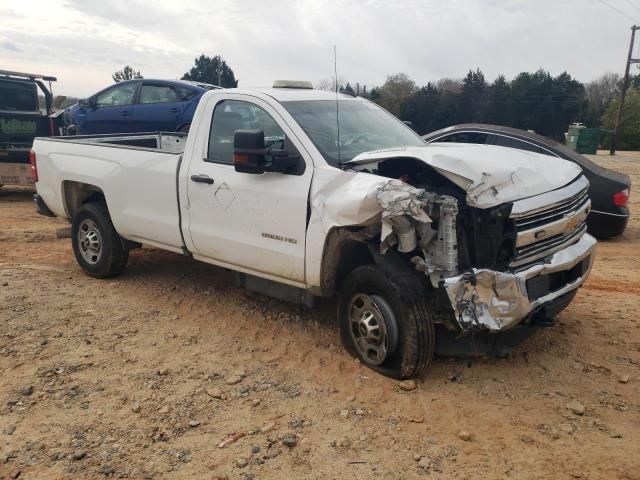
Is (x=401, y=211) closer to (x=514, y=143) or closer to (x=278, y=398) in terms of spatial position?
(x=278, y=398)

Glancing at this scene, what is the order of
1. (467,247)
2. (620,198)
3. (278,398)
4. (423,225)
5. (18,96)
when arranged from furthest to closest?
(18,96) → (620,198) → (278,398) → (467,247) → (423,225)

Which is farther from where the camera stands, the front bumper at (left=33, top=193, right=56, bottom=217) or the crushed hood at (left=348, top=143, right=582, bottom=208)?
the front bumper at (left=33, top=193, right=56, bottom=217)

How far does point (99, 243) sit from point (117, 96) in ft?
18.5

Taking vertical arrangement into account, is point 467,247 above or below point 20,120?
below

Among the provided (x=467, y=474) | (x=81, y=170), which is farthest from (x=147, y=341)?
(x=467, y=474)

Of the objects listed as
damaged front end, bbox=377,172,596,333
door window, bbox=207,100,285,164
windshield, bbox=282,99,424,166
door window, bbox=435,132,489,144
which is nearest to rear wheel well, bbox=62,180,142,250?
door window, bbox=207,100,285,164

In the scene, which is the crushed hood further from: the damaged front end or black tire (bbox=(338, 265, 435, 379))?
black tire (bbox=(338, 265, 435, 379))

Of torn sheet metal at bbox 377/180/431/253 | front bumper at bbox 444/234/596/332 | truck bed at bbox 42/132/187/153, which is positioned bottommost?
front bumper at bbox 444/234/596/332

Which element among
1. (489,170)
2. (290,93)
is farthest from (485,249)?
(290,93)

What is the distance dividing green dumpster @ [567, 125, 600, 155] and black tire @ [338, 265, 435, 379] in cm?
3070

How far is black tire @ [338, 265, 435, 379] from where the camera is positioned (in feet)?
12.6

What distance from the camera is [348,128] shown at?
4.88 metres

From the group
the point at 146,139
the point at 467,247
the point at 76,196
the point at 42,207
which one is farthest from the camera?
the point at 146,139

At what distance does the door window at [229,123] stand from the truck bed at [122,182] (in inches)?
16.8
